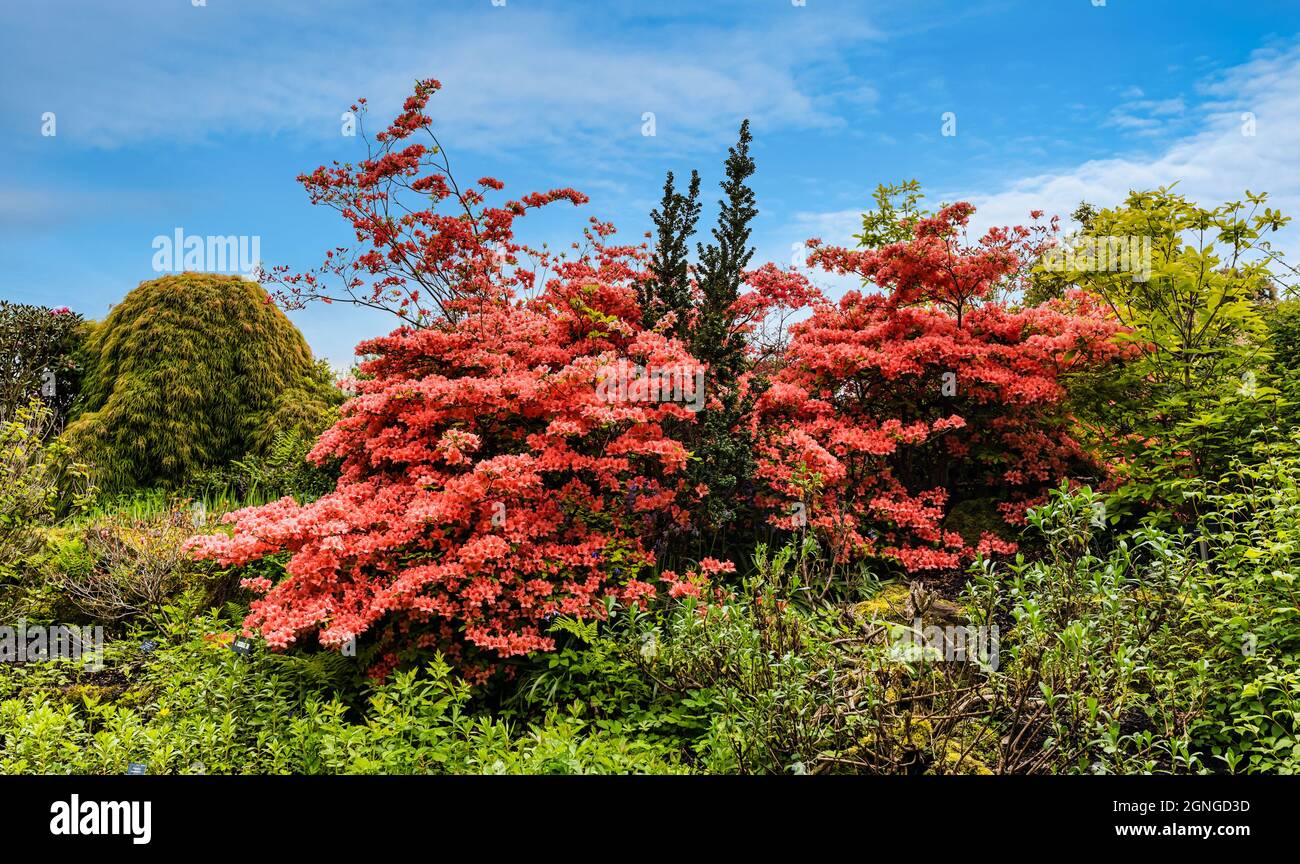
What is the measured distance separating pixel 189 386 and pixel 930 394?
32.1 ft

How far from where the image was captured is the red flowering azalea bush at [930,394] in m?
6.25

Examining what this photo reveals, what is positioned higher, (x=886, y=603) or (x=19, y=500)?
(x=19, y=500)

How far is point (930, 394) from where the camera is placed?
22.7 ft

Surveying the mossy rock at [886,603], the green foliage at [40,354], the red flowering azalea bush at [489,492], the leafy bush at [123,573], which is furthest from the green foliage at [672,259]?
the green foliage at [40,354]

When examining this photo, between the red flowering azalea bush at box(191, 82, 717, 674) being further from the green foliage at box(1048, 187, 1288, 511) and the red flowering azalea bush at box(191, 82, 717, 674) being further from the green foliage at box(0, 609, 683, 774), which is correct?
the green foliage at box(1048, 187, 1288, 511)

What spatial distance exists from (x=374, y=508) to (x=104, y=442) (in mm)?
8185

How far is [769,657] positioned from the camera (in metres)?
3.51

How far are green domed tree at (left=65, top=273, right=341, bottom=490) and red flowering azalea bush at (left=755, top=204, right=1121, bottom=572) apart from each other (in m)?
6.67

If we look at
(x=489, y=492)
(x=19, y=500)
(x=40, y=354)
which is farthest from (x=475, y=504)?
(x=40, y=354)

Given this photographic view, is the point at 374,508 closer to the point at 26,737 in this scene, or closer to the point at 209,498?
the point at 26,737

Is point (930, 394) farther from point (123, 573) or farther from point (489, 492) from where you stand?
point (123, 573)

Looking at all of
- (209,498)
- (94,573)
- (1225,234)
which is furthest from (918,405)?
(209,498)

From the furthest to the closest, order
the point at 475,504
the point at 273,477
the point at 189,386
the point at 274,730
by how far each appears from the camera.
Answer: the point at 189,386, the point at 273,477, the point at 475,504, the point at 274,730

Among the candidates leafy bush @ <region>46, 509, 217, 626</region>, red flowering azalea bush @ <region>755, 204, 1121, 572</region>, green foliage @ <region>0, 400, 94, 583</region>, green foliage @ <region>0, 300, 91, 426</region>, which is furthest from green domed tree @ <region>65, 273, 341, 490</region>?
red flowering azalea bush @ <region>755, 204, 1121, 572</region>
